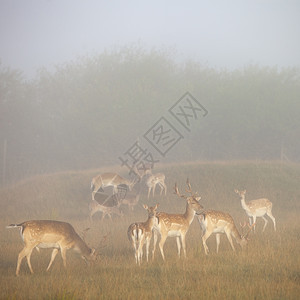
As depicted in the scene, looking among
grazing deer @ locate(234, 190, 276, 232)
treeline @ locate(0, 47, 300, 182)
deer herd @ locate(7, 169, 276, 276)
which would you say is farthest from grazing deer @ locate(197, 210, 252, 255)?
treeline @ locate(0, 47, 300, 182)

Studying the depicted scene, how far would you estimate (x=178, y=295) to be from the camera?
6398 millimetres

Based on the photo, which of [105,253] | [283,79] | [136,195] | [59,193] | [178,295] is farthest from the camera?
[283,79]

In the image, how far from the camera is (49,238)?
820cm

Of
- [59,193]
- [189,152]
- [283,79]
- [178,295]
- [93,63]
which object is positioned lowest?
[178,295]

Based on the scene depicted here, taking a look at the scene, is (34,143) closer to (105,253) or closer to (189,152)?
(189,152)

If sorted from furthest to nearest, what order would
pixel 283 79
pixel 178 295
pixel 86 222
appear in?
1. pixel 283 79
2. pixel 86 222
3. pixel 178 295

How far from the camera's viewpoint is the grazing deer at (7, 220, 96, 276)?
25.9 ft

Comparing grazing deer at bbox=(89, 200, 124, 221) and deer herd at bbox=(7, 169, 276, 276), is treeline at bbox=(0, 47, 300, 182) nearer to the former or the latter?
grazing deer at bbox=(89, 200, 124, 221)

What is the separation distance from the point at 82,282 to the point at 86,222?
7.47m

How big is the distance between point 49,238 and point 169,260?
2348mm

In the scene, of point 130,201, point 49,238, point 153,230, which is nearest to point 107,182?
point 130,201

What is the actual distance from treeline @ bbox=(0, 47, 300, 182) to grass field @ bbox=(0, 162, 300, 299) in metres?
14.2

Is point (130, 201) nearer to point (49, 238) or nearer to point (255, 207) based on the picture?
point (255, 207)

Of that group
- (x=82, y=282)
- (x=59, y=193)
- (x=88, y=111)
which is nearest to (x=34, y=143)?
(x=88, y=111)
